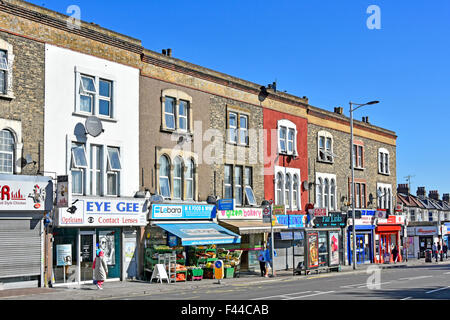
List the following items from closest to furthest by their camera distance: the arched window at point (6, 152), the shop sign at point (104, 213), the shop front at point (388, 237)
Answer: the arched window at point (6, 152) → the shop sign at point (104, 213) → the shop front at point (388, 237)

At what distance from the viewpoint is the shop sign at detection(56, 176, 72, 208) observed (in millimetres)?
23125

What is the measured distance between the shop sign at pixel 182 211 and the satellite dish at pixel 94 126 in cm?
457

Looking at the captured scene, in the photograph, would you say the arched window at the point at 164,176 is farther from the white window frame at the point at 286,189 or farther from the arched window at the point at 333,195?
the arched window at the point at 333,195

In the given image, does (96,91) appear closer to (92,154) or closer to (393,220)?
(92,154)

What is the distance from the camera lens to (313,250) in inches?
1310

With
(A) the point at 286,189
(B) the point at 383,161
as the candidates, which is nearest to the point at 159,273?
(A) the point at 286,189

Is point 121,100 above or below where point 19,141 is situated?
above

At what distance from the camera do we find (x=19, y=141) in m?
23.3

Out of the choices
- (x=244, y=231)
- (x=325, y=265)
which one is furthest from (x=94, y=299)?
(x=325, y=265)

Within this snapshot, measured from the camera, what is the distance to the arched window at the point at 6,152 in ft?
75.5

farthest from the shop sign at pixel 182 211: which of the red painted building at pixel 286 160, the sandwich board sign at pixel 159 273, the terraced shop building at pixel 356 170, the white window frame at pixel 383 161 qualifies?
the white window frame at pixel 383 161

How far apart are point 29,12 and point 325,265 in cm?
2091

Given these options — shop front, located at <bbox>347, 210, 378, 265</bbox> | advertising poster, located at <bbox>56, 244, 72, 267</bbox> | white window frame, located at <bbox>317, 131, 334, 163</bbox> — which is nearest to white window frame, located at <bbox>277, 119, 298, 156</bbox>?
white window frame, located at <bbox>317, 131, 334, 163</bbox>
